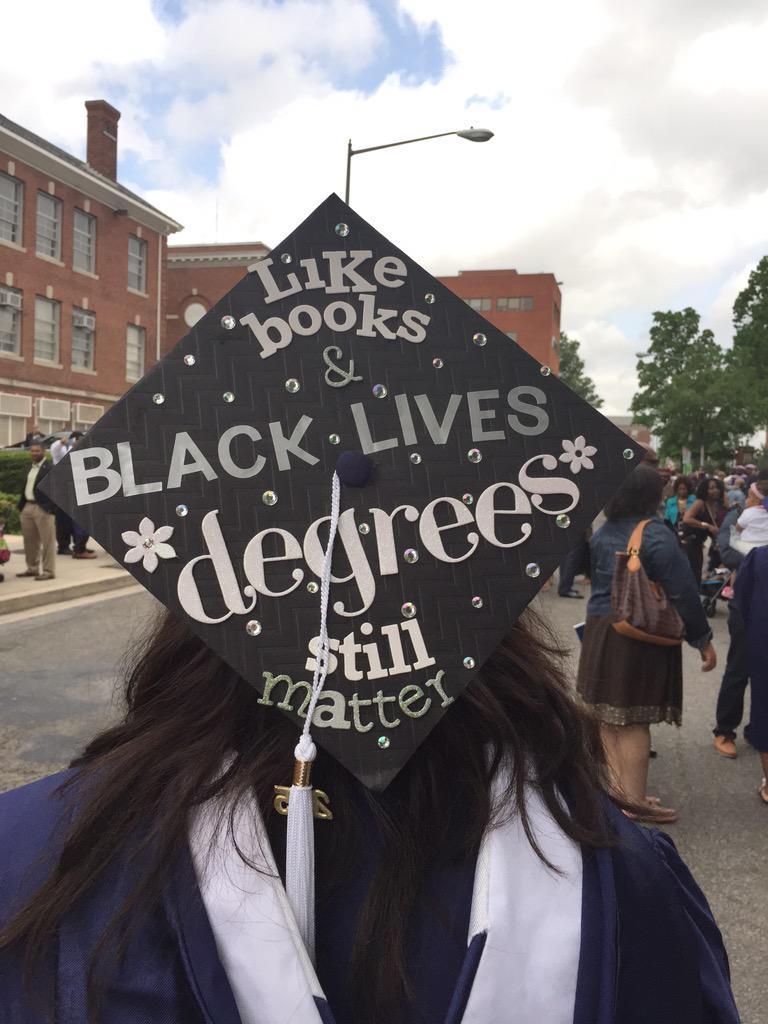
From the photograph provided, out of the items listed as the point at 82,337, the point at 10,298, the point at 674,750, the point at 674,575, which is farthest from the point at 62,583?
the point at 82,337

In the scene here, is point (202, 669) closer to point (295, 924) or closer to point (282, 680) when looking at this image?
point (282, 680)

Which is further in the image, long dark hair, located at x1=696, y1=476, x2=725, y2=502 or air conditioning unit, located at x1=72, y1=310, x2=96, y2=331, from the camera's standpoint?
air conditioning unit, located at x1=72, y1=310, x2=96, y2=331

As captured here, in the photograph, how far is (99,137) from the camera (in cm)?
2991

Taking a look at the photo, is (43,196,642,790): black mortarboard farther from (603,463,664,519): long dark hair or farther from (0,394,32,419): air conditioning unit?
(0,394,32,419): air conditioning unit

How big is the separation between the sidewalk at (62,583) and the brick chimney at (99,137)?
832 inches

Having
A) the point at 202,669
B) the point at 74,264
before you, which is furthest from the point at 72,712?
the point at 74,264

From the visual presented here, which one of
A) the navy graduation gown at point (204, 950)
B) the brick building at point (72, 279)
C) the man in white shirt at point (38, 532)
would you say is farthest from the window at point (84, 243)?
the navy graduation gown at point (204, 950)

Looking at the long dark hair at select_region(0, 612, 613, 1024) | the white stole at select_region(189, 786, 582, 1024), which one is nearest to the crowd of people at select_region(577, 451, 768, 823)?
the long dark hair at select_region(0, 612, 613, 1024)

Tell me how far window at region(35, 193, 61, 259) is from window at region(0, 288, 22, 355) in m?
1.81

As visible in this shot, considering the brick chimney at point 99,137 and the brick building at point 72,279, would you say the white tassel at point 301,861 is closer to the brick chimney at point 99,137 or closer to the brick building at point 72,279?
the brick building at point 72,279

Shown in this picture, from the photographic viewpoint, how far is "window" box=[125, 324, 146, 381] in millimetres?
30531

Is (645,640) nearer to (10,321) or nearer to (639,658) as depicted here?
(639,658)

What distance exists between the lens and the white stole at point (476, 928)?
3.19ft

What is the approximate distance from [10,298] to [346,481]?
26727 mm
